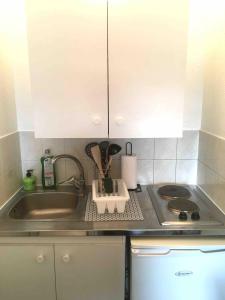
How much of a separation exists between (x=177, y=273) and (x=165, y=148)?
783mm

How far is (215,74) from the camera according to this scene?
4.59 feet

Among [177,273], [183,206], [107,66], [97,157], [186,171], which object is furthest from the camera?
[186,171]

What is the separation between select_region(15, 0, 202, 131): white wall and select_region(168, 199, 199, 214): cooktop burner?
51 centimetres

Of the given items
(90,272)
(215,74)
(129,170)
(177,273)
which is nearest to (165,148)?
(129,170)

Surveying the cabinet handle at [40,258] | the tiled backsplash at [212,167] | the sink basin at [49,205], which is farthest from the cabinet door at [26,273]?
the tiled backsplash at [212,167]

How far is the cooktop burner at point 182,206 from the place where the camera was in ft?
4.33

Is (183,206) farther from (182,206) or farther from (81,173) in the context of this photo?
(81,173)

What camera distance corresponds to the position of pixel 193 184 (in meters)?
1.71

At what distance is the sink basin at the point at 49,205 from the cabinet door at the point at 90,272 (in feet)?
1.39

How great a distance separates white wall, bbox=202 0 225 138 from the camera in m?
1.31

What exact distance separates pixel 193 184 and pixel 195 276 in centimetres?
68

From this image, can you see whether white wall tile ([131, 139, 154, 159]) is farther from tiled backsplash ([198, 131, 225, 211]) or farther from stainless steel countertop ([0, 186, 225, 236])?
stainless steel countertop ([0, 186, 225, 236])

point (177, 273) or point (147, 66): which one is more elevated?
point (147, 66)

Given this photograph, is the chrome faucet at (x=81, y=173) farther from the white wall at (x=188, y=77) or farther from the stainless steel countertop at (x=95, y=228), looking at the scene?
the stainless steel countertop at (x=95, y=228)
